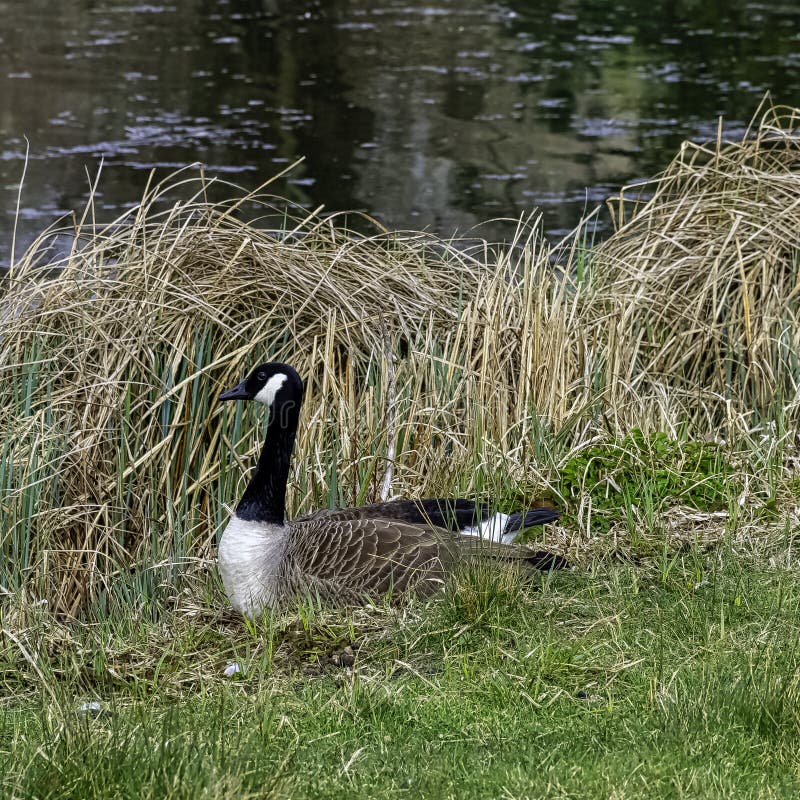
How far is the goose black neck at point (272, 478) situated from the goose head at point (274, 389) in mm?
28

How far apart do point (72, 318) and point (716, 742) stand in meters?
4.58

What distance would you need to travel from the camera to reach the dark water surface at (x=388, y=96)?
16.8 metres

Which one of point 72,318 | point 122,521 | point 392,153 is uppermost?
point 72,318

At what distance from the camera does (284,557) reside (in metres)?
5.30

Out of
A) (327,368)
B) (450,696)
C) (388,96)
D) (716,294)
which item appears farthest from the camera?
(388,96)

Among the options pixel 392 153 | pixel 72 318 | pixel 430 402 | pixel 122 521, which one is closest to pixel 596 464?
pixel 430 402

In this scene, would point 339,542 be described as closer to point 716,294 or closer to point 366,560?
point 366,560

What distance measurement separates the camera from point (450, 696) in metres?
4.15

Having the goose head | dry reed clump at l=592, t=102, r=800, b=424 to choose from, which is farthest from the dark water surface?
the goose head

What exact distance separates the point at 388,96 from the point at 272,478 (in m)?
16.3

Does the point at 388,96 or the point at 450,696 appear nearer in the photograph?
the point at 450,696

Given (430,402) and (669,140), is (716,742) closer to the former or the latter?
(430,402)

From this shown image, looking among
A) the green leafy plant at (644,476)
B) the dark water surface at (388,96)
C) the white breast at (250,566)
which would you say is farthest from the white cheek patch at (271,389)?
the dark water surface at (388,96)

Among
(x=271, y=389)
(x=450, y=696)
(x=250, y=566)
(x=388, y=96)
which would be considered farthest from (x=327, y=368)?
(x=388, y=96)
